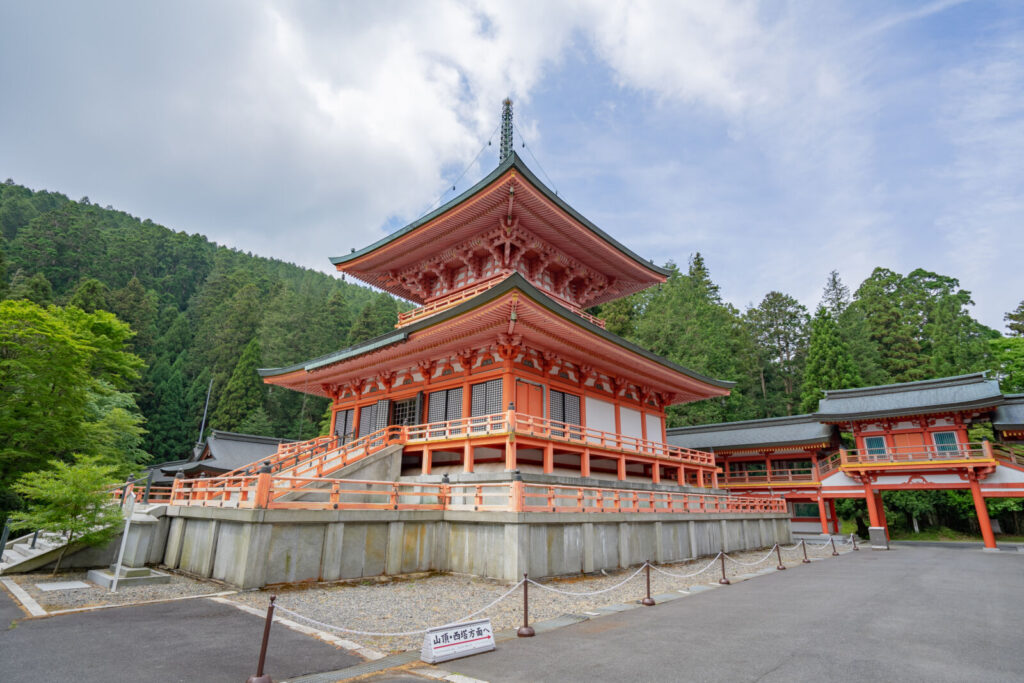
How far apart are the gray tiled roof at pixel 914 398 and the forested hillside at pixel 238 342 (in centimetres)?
837

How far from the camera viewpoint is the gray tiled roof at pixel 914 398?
25.8 metres

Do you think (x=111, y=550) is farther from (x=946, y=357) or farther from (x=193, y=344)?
(x=193, y=344)

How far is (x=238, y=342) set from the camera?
62.8m

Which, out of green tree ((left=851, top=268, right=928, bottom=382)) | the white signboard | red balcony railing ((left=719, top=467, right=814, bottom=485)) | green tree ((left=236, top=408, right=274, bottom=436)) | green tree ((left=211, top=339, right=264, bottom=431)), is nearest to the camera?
the white signboard

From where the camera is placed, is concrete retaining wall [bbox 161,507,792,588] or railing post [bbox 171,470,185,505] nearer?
concrete retaining wall [bbox 161,507,792,588]

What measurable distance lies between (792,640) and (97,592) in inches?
510

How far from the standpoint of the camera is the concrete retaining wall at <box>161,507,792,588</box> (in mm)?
10539

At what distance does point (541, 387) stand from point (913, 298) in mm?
52624

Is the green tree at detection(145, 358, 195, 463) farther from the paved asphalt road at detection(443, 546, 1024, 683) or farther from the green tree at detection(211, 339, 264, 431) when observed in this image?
the paved asphalt road at detection(443, 546, 1024, 683)

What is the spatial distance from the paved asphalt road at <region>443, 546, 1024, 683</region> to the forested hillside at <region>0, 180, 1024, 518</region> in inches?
939

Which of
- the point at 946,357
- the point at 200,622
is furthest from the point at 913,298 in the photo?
the point at 200,622

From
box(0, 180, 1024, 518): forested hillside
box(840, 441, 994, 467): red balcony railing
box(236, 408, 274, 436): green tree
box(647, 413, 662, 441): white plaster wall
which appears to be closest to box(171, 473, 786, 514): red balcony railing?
box(647, 413, 662, 441): white plaster wall

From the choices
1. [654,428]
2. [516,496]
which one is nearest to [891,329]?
[654,428]

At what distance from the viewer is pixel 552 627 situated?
8.18 metres
